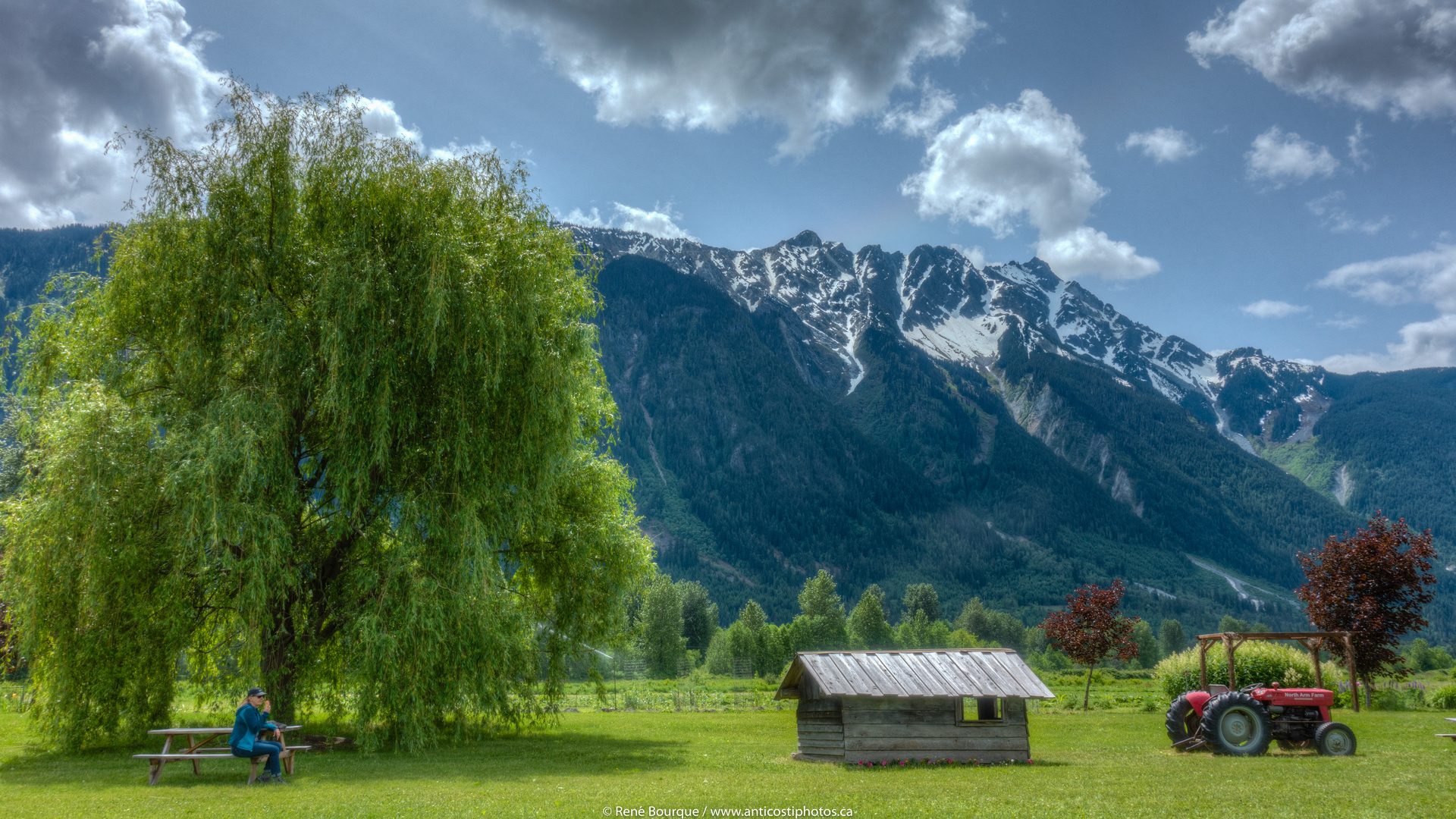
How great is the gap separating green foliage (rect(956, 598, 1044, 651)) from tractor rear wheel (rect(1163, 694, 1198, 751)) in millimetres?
98265

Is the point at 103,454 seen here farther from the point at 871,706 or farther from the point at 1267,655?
the point at 1267,655

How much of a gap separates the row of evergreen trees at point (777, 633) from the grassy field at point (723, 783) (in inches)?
1985

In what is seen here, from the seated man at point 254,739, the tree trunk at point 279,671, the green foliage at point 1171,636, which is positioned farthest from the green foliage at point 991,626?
the seated man at point 254,739

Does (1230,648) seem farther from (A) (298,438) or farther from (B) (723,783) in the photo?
(A) (298,438)

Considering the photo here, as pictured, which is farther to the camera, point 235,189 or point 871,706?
point 235,189

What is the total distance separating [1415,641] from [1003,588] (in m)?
101

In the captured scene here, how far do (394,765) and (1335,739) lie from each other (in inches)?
833

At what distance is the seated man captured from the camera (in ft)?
43.9

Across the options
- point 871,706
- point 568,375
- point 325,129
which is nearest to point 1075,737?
point 871,706

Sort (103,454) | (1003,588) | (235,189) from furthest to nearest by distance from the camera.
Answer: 1. (1003,588)
2. (235,189)
3. (103,454)

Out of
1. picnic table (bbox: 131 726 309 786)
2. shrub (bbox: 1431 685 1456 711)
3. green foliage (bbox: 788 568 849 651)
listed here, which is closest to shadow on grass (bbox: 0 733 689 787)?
picnic table (bbox: 131 726 309 786)

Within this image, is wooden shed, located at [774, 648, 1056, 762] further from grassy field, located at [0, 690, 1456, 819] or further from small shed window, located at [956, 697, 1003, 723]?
grassy field, located at [0, 690, 1456, 819]

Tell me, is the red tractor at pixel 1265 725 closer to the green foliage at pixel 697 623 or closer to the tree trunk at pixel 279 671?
the tree trunk at pixel 279 671

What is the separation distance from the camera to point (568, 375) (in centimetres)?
2095
